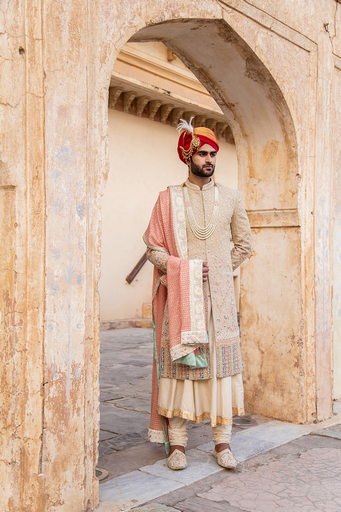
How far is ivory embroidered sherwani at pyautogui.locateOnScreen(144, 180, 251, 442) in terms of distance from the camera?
2791 mm

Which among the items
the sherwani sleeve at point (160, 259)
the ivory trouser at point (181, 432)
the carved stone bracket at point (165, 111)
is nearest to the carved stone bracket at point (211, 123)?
the carved stone bracket at point (165, 111)

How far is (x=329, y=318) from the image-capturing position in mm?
4047

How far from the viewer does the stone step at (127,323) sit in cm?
973

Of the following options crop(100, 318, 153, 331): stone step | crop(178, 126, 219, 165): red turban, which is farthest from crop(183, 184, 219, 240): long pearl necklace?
crop(100, 318, 153, 331): stone step

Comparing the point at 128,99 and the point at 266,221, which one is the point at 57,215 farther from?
the point at 128,99

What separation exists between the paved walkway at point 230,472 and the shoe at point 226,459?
0.03m

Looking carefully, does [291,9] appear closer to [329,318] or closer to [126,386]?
[329,318]

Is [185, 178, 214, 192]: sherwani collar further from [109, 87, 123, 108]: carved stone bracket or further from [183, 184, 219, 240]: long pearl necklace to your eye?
[109, 87, 123, 108]: carved stone bracket

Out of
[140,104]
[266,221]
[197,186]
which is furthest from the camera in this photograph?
[140,104]

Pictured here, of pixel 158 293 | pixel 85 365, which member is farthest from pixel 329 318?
pixel 85 365

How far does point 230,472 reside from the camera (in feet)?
9.12

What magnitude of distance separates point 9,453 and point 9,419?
0.44 ft

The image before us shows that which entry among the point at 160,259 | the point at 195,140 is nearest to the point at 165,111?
the point at 195,140

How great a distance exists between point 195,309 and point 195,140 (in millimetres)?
911
